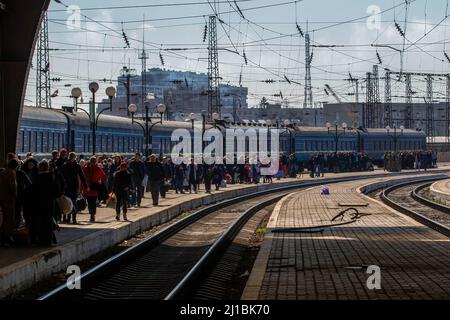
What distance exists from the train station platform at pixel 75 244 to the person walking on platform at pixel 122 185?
50 cm

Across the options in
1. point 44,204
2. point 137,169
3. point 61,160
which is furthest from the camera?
point 137,169

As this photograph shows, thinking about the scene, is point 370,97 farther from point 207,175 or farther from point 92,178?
point 92,178

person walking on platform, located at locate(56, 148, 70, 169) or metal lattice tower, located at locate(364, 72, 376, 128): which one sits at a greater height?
metal lattice tower, located at locate(364, 72, 376, 128)

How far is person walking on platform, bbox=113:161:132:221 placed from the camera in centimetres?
2453

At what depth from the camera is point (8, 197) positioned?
17750 millimetres

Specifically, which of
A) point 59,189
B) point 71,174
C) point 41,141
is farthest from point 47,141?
point 59,189

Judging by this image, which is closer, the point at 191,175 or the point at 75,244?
the point at 75,244

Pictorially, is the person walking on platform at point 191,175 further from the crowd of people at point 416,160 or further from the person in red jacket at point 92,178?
the crowd of people at point 416,160

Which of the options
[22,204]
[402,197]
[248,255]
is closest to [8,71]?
[22,204]

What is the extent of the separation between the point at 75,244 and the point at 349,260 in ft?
17.4

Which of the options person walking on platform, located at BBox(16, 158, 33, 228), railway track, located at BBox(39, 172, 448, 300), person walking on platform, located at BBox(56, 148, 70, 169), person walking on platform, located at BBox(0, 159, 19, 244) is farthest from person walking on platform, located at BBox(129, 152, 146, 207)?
person walking on platform, located at BBox(0, 159, 19, 244)

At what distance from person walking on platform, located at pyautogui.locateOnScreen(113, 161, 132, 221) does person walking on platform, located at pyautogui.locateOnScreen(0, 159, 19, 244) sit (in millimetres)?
6600

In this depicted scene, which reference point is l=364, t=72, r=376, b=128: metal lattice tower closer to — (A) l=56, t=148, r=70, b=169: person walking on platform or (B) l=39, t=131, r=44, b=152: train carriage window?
(B) l=39, t=131, r=44, b=152: train carriage window
